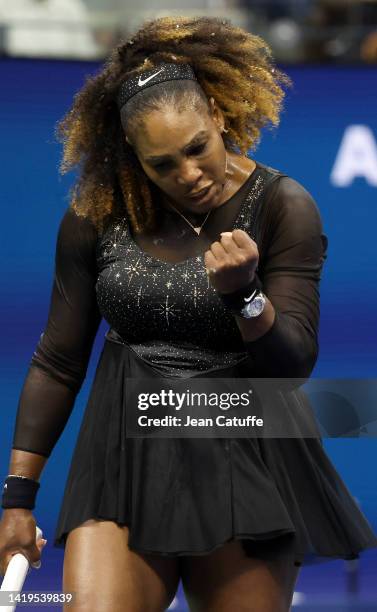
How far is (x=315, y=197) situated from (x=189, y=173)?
130cm

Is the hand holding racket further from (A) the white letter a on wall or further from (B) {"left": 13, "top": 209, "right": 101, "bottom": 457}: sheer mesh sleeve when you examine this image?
(A) the white letter a on wall

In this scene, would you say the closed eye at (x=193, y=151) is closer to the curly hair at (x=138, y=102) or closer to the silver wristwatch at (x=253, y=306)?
the curly hair at (x=138, y=102)

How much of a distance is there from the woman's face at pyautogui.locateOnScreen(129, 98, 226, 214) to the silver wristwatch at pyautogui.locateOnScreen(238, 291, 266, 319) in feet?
0.85

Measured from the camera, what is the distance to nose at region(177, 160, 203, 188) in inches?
75.5

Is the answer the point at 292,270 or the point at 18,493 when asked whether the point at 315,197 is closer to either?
the point at 292,270

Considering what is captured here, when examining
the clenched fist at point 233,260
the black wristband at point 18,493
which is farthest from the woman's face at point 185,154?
the black wristband at point 18,493

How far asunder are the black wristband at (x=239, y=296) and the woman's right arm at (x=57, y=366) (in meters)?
0.39

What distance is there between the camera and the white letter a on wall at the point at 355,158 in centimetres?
313

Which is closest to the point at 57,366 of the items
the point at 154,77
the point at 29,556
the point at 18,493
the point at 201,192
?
the point at 18,493

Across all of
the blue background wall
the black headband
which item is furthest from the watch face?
the blue background wall

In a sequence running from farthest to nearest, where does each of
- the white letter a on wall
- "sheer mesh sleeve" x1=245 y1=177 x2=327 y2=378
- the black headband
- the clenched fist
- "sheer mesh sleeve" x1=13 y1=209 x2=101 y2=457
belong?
the white letter a on wall < "sheer mesh sleeve" x1=13 y1=209 x2=101 y2=457 < the black headband < "sheer mesh sleeve" x1=245 y1=177 x2=327 y2=378 < the clenched fist

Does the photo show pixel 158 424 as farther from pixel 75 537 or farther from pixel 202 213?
pixel 202 213

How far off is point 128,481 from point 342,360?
4.39 feet

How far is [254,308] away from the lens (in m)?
1.77
